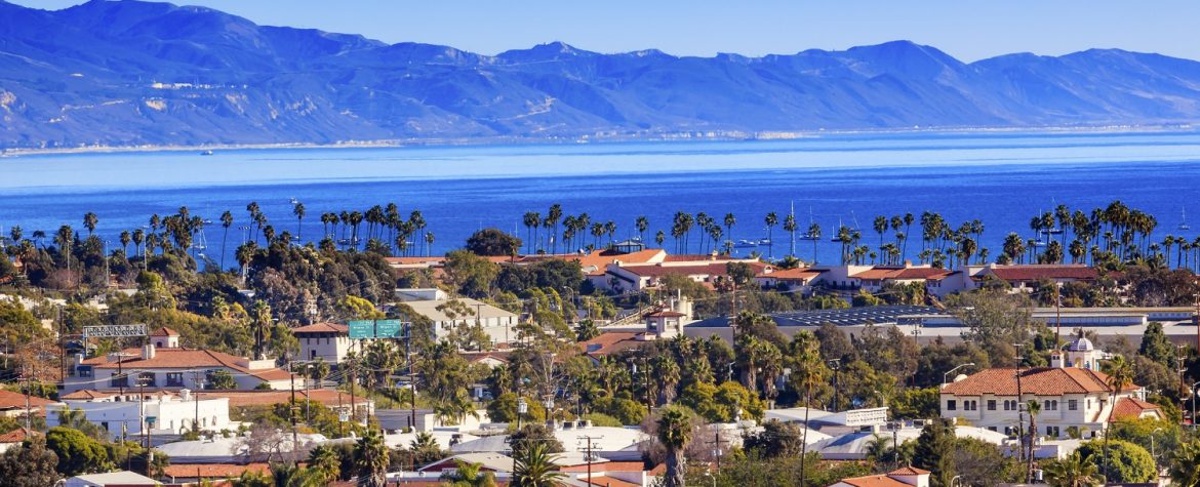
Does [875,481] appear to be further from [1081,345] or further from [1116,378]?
[1081,345]

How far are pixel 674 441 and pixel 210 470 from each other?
44.1ft

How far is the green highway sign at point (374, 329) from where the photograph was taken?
96938 millimetres

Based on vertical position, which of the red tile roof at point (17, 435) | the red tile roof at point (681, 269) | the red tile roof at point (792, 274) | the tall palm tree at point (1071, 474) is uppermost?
the red tile roof at point (681, 269)

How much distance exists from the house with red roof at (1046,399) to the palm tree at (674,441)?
17.4 metres

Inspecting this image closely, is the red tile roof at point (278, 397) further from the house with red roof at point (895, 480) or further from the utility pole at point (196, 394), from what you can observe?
the house with red roof at point (895, 480)

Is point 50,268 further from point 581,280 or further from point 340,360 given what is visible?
point 340,360

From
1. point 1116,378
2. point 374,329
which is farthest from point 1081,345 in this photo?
point 374,329

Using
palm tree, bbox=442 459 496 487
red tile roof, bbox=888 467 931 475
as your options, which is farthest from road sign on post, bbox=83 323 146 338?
red tile roof, bbox=888 467 931 475

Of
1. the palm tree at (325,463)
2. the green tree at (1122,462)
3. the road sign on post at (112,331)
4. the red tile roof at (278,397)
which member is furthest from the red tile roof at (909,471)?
the road sign on post at (112,331)

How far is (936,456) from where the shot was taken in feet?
190

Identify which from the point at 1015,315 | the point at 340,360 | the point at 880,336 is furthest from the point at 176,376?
the point at 1015,315

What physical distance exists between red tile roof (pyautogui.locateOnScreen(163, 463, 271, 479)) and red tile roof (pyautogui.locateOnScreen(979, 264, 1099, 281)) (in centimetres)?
6731

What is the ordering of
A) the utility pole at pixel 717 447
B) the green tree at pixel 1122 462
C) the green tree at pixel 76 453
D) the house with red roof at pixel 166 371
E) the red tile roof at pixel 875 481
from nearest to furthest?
the red tile roof at pixel 875 481 < the green tree at pixel 1122 462 < the utility pole at pixel 717 447 < the green tree at pixel 76 453 < the house with red roof at pixel 166 371

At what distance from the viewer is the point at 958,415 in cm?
7550
